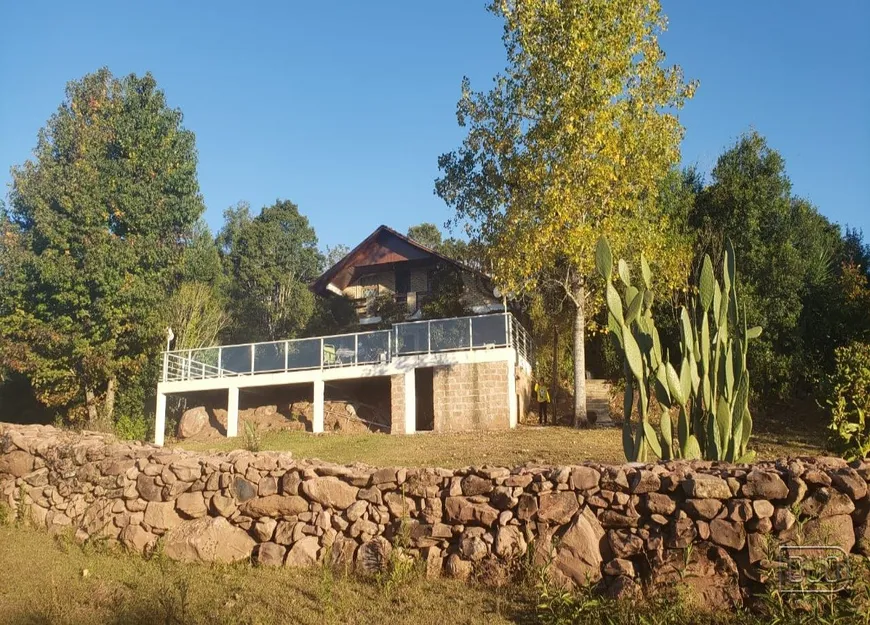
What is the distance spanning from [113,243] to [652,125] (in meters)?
17.3

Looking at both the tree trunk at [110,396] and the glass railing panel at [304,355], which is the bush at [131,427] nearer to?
the tree trunk at [110,396]

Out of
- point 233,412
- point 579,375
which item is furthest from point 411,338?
point 233,412

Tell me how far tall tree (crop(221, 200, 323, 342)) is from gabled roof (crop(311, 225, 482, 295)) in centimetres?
319

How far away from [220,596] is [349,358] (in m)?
17.0

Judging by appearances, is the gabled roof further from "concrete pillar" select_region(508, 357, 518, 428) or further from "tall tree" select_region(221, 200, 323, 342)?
"concrete pillar" select_region(508, 357, 518, 428)

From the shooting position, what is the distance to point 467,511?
26.4 feet

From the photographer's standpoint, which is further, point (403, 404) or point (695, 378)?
point (403, 404)

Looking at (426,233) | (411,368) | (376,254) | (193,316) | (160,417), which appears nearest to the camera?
(411,368)

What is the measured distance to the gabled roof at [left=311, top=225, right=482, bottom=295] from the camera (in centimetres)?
3203

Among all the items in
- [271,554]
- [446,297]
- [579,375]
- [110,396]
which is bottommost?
[271,554]

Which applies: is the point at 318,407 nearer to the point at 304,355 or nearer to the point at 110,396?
the point at 304,355

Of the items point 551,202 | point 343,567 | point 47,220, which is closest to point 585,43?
point 551,202

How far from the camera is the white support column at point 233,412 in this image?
24453mm

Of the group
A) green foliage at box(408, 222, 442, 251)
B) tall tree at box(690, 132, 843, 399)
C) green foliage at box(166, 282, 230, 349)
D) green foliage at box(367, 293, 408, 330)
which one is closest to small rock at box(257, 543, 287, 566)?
tall tree at box(690, 132, 843, 399)
